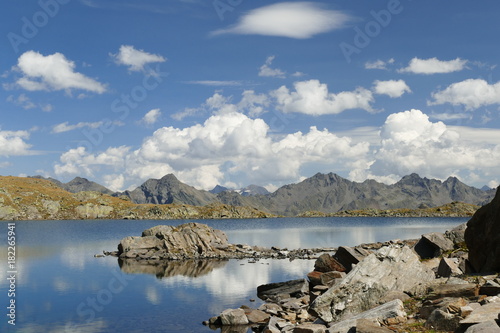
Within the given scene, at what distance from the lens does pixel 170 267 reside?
76688 mm

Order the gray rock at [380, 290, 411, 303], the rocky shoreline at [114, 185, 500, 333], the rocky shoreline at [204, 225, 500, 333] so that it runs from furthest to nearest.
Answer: the gray rock at [380, 290, 411, 303], the rocky shoreline at [114, 185, 500, 333], the rocky shoreline at [204, 225, 500, 333]

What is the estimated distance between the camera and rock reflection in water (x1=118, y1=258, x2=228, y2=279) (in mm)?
69750

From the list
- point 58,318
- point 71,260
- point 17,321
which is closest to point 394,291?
point 58,318

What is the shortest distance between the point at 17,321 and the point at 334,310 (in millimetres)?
28562

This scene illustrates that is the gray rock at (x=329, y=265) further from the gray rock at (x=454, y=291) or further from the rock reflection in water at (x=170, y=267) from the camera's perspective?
the gray rock at (x=454, y=291)

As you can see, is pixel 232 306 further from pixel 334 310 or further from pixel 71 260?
pixel 71 260

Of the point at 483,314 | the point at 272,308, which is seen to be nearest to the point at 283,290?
the point at 272,308

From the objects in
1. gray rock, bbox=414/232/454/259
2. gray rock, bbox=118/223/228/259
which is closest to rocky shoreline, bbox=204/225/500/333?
gray rock, bbox=414/232/454/259

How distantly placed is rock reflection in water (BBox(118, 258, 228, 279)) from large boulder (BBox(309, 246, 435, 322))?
40.4 meters

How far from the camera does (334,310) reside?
2911cm

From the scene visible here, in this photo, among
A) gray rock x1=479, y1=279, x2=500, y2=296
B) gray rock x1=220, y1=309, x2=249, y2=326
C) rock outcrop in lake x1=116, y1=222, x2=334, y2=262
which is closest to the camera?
gray rock x1=479, y1=279, x2=500, y2=296

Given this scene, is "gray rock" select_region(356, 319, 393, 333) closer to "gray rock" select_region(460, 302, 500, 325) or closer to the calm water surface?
"gray rock" select_region(460, 302, 500, 325)

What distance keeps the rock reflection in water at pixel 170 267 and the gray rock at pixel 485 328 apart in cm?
5379

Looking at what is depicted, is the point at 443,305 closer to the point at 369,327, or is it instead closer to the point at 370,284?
the point at 369,327
